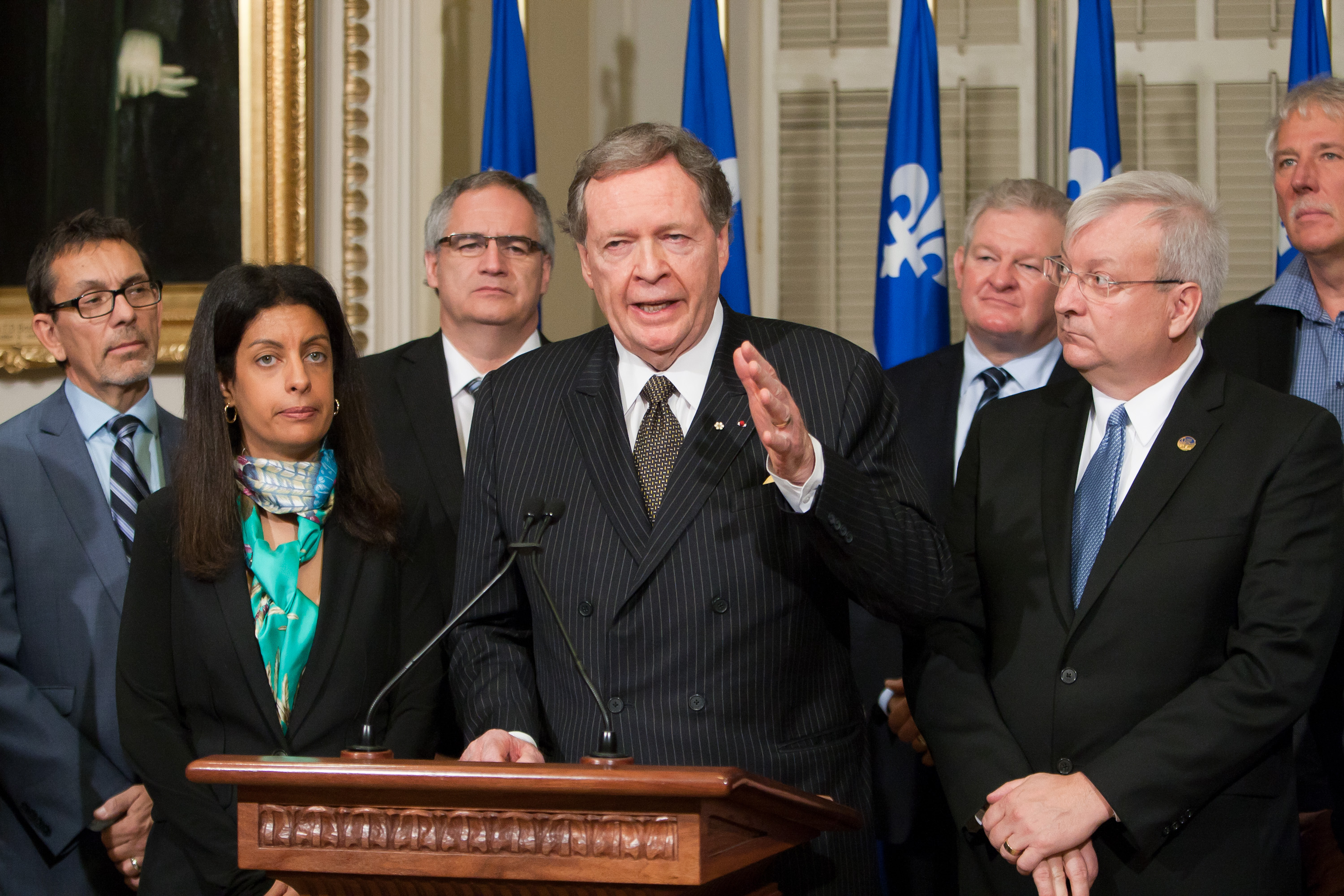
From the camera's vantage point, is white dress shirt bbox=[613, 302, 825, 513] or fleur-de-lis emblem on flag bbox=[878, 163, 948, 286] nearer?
white dress shirt bbox=[613, 302, 825, 513]

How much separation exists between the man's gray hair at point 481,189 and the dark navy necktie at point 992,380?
1181 mm

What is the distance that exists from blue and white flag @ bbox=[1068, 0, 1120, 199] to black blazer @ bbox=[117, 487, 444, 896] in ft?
9.92

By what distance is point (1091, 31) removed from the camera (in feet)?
14.6

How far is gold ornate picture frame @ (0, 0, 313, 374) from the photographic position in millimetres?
4473

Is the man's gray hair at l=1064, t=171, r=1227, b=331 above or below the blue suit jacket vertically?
above

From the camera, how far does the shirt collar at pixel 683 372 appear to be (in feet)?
7.05

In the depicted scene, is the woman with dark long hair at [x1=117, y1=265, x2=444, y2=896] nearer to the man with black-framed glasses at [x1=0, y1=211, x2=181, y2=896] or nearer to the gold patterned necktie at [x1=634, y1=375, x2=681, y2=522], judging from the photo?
the man with black-framed glasses at [x1=0, y1=211, x2=181, y2=896]

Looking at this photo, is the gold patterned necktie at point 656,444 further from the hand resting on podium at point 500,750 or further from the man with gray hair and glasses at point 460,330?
the man with gray hair and glasses at point 460,330

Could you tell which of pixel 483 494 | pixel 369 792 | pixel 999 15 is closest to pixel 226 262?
pixel 483 494

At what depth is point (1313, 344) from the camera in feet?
9.83

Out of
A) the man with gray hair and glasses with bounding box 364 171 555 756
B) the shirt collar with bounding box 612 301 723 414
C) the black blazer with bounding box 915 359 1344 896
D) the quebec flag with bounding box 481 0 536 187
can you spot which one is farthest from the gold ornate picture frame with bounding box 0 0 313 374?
the black blazer with bounding box 915 359 1344 896

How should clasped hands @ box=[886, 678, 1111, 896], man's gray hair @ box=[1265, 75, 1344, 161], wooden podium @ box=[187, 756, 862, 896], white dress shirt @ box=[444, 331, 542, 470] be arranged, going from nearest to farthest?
wooden podium @ box=[187, 756, 862, 896] → clasped hands @ box=[886, 678, 1111, 896] → man's gray hair @ box=[1265, 75, 1344, 161] → white dress shirt @ box=[444, 331, 542, 470]

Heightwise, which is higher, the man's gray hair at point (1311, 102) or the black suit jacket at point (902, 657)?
the man's gray hair at point (1311, 102)

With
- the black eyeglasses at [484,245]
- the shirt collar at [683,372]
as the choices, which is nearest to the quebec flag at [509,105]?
the black eyeglasses at [484,245]
